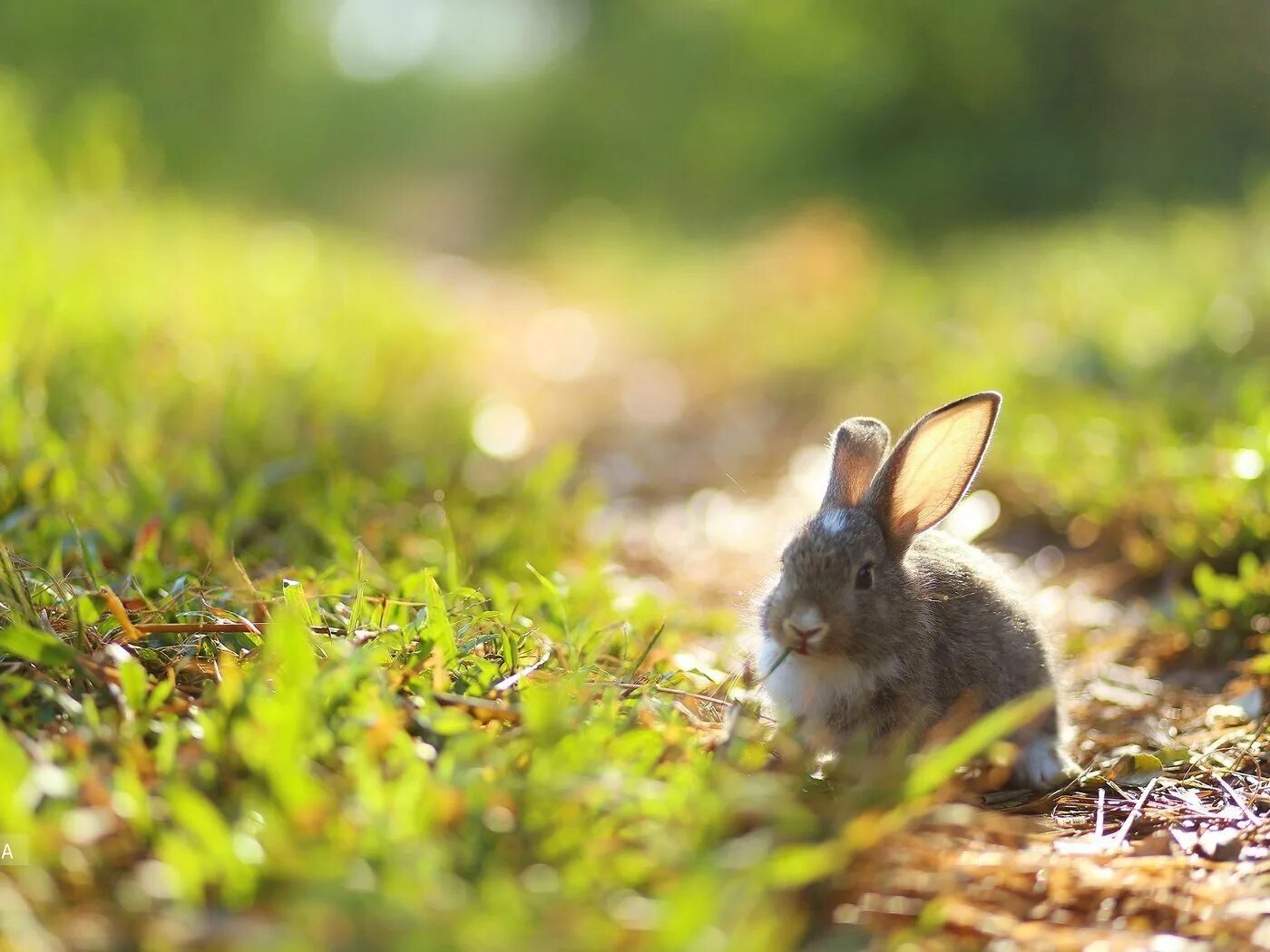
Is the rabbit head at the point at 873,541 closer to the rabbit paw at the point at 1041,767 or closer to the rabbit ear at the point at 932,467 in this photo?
the rabbit ear at the point at 932,467

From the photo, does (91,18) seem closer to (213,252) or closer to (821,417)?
(213,252)

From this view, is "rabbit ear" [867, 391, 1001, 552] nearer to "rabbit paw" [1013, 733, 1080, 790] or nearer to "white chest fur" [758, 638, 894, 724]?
"white chest fur" [758, 638, 894, 724]

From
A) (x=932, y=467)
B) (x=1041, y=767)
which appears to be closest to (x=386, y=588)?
(x=932, y=467)

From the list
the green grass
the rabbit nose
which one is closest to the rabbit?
the rabbit nose

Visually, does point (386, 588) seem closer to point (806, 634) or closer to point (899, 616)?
point (806, 634)

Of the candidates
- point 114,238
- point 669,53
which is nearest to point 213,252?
point 114,238

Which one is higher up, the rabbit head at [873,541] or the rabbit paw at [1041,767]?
the rabbit head at [873,541]

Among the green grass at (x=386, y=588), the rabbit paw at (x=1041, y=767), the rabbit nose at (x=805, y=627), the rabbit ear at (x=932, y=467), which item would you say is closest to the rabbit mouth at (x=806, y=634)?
the rabbit nose at (x=805, y=627)
